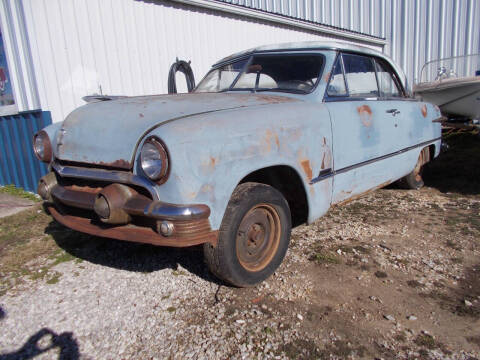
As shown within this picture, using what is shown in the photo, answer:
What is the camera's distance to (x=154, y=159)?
2109 millimetres

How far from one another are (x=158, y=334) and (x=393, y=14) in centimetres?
1206

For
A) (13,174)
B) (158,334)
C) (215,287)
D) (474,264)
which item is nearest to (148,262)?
(215,287)

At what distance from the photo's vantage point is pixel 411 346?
2002 mm

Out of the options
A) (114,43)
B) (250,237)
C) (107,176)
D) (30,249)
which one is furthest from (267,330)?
(114,43)

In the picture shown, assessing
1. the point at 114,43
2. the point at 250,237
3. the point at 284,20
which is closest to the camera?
the point at 250,237

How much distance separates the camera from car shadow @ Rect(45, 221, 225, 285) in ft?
9.80

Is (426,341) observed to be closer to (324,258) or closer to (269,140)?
(324,258)

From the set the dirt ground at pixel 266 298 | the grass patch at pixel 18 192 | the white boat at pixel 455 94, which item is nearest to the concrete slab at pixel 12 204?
the grass patch at pixel 18 192

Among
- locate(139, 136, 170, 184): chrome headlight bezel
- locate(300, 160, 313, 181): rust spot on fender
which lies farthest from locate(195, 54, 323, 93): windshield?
locate(139, 136, 170, 184): chrome headlight bezel

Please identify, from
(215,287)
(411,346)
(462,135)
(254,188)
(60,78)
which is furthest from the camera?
(462,135)

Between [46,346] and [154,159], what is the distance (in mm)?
1244

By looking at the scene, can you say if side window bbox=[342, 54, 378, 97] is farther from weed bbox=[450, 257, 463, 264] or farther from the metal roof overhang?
the metal roof overhang

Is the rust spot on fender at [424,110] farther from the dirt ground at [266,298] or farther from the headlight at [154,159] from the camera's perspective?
the headlight at [154,159]

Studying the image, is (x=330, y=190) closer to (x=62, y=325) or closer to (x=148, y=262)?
(x=148, y=262)
